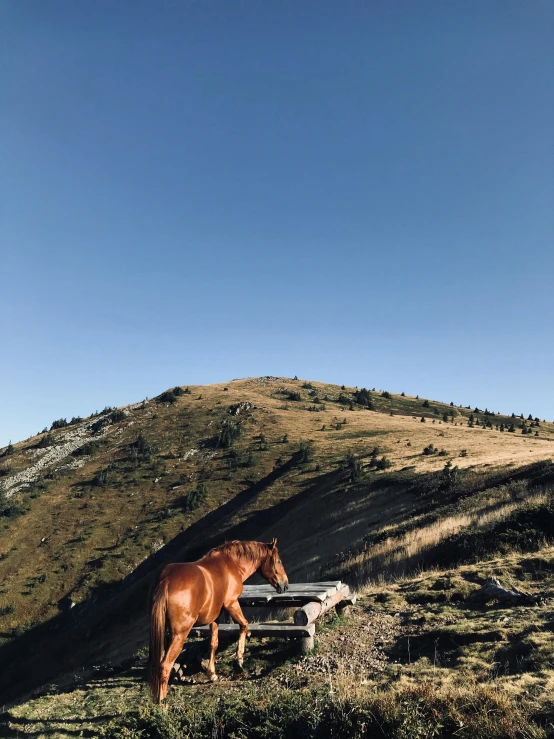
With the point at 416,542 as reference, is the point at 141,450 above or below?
above

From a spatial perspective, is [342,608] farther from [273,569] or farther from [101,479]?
[101,479]

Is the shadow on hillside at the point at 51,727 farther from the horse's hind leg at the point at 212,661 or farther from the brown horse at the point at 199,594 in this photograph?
the horse's hind leg at the point at 212,661

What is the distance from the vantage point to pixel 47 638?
1587 inches

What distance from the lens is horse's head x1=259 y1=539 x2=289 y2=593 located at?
10.6m

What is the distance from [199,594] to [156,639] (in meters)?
1.06

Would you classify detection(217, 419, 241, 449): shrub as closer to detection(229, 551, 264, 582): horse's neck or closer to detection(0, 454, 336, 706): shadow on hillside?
detection(0, 454, 336, 706): shadow on hillside

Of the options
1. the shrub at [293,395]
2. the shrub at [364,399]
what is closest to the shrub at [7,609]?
the shrub at [293,395]

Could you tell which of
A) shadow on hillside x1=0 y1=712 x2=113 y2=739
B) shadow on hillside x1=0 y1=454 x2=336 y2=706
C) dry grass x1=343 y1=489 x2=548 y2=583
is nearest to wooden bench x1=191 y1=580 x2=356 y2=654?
shadow on hillside x1=0 y1=712 x2=113 y2=739

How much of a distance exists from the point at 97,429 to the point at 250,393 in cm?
3562

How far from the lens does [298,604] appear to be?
11.4 meters

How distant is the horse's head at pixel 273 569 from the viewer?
10.6m

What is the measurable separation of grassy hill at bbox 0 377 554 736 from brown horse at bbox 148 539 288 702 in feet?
4.00

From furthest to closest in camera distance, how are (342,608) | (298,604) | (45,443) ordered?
(45,443) → (342,608) → (298,604)

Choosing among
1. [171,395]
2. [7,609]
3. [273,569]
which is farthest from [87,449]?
[273,569]
